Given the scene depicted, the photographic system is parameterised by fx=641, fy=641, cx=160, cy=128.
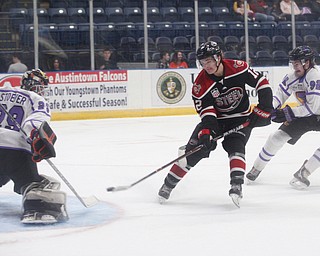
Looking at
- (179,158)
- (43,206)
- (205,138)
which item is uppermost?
(205,138)

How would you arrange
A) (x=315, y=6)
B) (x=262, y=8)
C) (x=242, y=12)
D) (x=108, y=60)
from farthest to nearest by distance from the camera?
(x=315, y=6)
(x=262, y=8)
(x=242, y=12)
(x=108, y=60)

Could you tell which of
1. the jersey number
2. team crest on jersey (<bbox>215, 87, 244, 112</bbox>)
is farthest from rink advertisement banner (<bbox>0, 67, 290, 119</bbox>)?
the jersey number

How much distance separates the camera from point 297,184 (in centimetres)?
390

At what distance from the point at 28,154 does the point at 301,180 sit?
171 centimetres

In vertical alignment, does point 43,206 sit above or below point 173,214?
above

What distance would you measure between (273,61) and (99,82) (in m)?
2.93

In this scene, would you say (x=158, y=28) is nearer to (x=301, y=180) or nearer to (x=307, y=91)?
(x=307, y=91)

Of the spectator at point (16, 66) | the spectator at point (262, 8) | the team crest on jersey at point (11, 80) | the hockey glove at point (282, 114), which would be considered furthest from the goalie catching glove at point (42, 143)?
the spectator at point (262, 8)

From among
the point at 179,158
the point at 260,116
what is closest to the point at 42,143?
the point at 179,158

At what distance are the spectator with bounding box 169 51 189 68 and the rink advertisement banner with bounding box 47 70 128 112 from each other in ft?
2.63

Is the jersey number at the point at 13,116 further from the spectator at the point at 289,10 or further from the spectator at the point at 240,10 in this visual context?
the spectator at the point at 289,10

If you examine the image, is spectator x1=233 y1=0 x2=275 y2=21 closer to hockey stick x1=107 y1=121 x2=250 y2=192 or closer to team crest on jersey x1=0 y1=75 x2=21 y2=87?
team crest on jersey x1=0 y1=75 x2=21 y2=87

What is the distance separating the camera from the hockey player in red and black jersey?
3373mm

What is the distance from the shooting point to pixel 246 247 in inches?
96.9
